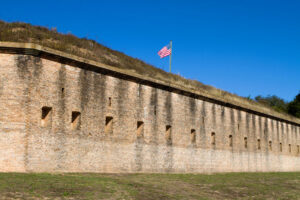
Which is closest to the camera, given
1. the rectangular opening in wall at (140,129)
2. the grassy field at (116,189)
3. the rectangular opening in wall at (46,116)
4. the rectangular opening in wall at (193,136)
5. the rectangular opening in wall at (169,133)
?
the grassy field at (116,189)

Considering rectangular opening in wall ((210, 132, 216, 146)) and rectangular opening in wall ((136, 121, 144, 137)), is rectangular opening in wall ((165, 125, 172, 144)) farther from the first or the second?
rectangular opening in wall ((210, 132, 216, 146))

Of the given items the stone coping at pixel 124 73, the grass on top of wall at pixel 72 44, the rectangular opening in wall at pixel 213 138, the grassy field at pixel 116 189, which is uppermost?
the grass on top of wall at pixel 72 44

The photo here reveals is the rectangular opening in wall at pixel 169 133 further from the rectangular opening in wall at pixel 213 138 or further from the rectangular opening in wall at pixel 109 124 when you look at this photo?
the rectangular opening in wall at pixel 213 138

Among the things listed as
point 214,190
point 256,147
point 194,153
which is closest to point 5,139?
point 214,190

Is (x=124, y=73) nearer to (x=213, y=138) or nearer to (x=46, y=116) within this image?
(x=46, y=116)

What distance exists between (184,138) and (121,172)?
482cm

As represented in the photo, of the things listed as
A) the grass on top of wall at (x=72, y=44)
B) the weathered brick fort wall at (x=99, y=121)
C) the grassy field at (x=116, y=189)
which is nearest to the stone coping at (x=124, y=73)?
the weathered brick fort wall at (x=99, y=121)

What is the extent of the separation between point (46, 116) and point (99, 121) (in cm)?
231

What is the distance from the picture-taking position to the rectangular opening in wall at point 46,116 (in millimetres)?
13047

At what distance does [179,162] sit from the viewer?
60.9ft

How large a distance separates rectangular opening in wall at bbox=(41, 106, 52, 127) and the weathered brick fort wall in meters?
0.03

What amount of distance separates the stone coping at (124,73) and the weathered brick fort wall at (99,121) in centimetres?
4

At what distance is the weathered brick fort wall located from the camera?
1249 centimetres

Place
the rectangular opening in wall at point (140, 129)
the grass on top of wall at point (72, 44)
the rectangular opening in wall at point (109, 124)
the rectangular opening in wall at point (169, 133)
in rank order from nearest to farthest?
the grass on top of wall at point (72, 44) → the rectangular opening in wall at point (109, 124) → the rectangular opening in wall at point (140, 129) → the rectangular opening in wall at point (169, 133)
